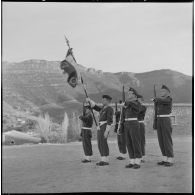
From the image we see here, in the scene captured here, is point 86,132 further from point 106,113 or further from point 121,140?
point 121,140

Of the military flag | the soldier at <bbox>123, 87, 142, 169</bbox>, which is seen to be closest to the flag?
the military flag

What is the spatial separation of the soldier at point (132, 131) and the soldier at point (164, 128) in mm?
442

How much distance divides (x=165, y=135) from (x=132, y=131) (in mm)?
693

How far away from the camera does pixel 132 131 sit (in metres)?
8.66

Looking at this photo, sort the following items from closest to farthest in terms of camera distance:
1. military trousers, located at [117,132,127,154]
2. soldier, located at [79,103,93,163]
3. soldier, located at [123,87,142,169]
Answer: soldier, located at [123,87,142,169] → military trousers, located at [117,132,127,154] → soldier, located at [79,103,93,163]

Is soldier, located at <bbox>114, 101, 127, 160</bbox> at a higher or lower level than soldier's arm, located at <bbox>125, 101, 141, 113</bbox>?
lower

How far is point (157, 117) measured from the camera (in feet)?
28.8

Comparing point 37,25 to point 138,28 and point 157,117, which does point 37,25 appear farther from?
point 157,117

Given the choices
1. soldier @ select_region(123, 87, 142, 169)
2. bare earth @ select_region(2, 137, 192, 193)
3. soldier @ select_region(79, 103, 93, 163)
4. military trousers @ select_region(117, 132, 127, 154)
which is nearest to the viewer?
bare earth @ select_region(2, 137, 192, 193)

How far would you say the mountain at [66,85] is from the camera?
8820 millimetres

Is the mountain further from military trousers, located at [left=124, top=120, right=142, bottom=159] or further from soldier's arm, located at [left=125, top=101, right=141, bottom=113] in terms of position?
military trousers, located at [left=124, top=120, right=142, bottom=159]

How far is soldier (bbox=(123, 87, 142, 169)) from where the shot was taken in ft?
28.4

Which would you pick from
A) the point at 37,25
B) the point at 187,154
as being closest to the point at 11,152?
the point at 37,25

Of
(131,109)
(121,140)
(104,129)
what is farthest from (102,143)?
(131,109)
